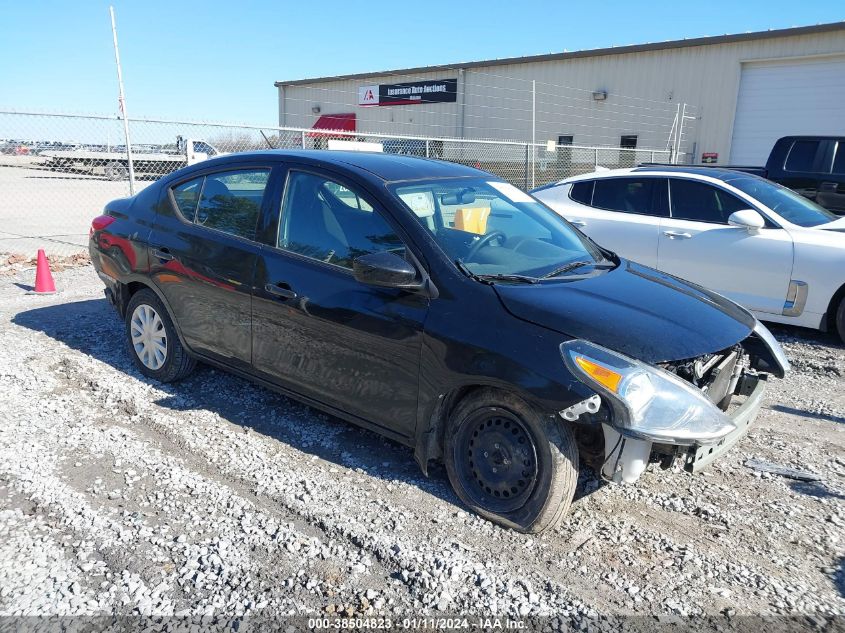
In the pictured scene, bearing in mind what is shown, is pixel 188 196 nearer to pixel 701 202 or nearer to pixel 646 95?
pixel 701 202

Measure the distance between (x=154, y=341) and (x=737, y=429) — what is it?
3883 mm

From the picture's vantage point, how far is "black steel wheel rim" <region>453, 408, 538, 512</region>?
3076mm

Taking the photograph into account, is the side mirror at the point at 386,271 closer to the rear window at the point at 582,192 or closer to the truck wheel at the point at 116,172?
the rear window at the point at 582,192

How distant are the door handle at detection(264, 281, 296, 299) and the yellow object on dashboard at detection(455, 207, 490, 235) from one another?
102 centimetres

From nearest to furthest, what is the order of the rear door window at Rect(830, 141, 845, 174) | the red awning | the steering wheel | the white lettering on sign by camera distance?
the steering wheel < the rear door window at Rect(830, 141, 845, 174) < the white lettering on sign < the red awning

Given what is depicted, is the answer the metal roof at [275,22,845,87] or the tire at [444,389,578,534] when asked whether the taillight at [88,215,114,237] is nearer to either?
the tire at [444,389,578,534]

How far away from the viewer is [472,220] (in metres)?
3.80

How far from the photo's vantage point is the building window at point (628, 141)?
2356 centimetres

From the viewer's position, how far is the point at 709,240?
257 inches

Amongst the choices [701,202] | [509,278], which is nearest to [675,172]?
[701,202]

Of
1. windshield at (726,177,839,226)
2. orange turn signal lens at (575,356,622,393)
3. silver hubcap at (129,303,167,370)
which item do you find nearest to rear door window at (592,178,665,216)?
windshield at (726,177,839,226)

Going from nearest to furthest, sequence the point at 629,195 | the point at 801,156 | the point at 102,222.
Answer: the point at 102,222
the point at 629,195
the point at 801,156

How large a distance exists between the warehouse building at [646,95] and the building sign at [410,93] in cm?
4

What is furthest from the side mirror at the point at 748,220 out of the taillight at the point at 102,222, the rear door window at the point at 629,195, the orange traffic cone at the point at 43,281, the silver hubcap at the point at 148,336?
the orange traffic cone at the point at 43,281
